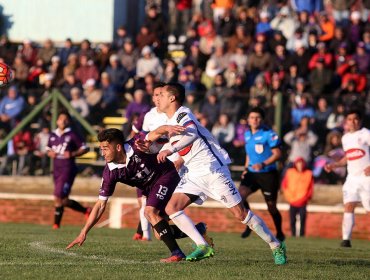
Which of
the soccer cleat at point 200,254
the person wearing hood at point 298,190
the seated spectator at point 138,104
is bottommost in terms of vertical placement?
the person wearing hood at point 298,190

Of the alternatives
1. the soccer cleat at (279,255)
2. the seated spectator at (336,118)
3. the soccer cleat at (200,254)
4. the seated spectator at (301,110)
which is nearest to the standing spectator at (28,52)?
the seated spectator at (301,110)

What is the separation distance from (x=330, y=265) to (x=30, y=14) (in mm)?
19166

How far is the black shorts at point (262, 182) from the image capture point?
19062mm

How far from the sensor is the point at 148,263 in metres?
12.3

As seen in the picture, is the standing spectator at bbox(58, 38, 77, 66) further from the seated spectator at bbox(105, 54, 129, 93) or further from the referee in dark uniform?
the referee in dark uniform

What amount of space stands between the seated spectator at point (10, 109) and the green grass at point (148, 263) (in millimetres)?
9579

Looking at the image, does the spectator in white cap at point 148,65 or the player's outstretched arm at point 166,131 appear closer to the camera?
the player's outstretched arm at point 166,131

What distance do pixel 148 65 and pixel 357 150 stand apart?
9284 mm

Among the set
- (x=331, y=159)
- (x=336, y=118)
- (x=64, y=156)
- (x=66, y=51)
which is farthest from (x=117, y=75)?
(x=331, y=159)

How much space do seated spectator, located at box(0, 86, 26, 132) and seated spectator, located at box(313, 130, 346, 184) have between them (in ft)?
22.2

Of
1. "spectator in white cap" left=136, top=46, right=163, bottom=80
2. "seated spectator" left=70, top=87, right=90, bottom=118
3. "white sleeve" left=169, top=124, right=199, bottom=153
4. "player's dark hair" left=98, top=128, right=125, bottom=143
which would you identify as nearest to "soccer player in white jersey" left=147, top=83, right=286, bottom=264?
"white sleeve" left=169, top=124, right=199, bottom=153

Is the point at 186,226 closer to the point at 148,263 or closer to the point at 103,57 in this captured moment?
the point at 148,263

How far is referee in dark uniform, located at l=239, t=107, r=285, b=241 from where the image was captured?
18.7 m

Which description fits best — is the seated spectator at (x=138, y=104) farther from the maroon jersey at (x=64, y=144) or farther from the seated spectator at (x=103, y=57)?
the maroon jersey at (x=64, y=144)
